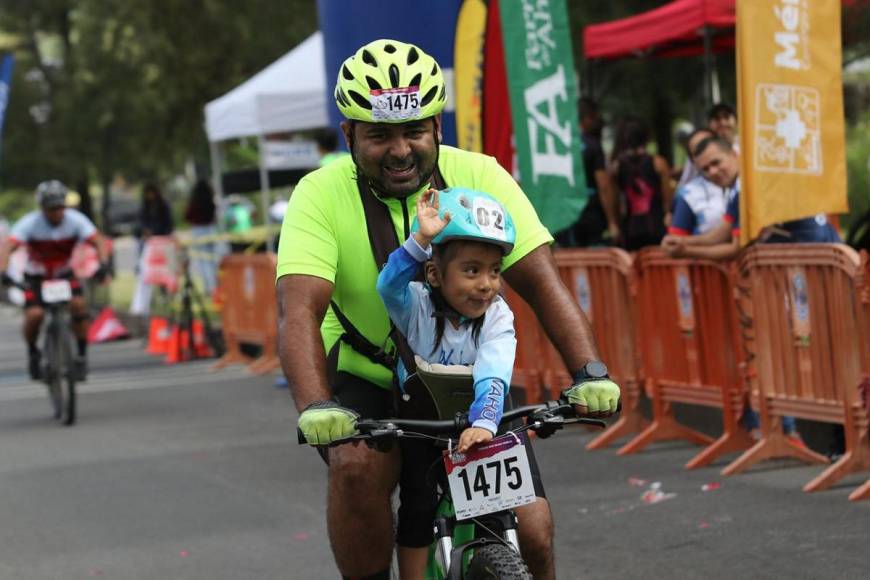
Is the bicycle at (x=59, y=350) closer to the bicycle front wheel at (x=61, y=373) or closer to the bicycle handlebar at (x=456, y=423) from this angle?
the bicycle front wheel at (x=61, y=373)

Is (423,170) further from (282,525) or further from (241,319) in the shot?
(241,319)

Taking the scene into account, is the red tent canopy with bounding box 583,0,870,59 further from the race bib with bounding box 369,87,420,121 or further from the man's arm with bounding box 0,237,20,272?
the race bib with bounding box 369,87,420,121

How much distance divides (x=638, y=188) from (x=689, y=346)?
11.3 ft

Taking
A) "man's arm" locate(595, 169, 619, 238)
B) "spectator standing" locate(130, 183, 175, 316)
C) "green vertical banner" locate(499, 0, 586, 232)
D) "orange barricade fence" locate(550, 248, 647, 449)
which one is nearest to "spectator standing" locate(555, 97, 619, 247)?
"man's arm" locate(595, 169, 619, 238)

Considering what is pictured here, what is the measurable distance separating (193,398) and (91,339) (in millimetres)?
8738

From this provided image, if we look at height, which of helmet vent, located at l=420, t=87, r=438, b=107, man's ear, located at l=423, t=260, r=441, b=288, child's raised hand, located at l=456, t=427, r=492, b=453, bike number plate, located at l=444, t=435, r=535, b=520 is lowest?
bike number plate, located at l=444, t=435, r=535, b=520

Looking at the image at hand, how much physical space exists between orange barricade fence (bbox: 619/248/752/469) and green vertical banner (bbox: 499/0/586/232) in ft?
3.53

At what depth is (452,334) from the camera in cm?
443

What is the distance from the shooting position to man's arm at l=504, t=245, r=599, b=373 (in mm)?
4641

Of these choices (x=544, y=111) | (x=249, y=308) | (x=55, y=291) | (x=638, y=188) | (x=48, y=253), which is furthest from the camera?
(x=249, y=308)

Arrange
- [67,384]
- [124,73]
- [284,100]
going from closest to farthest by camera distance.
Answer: [67,384] → [284,100] → [124,73]

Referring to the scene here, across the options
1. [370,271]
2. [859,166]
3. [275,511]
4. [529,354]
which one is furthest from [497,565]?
[859,166]

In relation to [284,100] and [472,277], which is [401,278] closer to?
[472,277]

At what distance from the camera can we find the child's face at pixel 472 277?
434 cm
